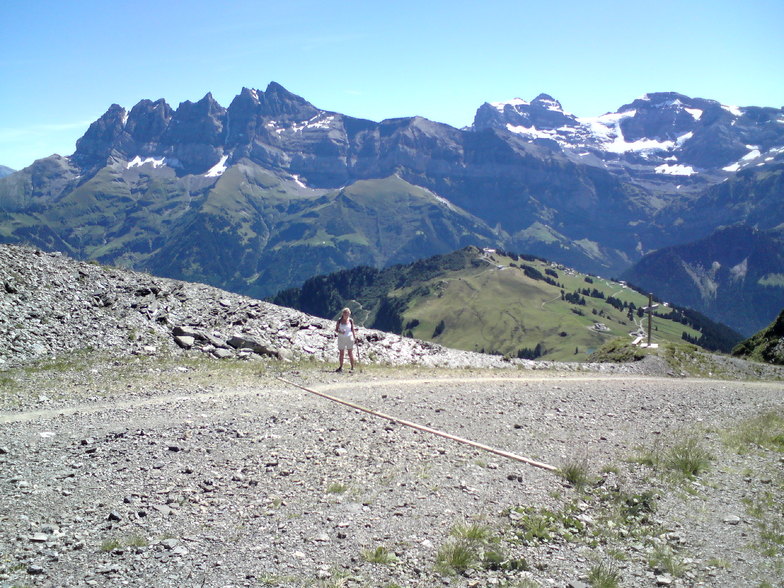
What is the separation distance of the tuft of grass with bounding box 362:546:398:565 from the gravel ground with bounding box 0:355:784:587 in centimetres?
5

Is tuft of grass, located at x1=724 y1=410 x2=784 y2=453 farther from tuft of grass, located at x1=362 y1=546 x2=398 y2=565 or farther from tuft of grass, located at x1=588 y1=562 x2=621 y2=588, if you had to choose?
tuft of grass, located at x1=362 y1=546 x2=398 y2=565

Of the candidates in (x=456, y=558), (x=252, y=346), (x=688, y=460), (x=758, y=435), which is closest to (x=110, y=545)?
(x=456, y=558)

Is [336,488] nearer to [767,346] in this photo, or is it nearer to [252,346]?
[252,346]

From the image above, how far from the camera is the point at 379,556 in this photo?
30.9 ft

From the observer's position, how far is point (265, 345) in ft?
98.4

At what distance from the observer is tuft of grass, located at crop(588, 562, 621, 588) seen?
9.10 metres

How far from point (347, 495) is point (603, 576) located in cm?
527

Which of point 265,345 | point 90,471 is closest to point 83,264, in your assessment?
point 265,345

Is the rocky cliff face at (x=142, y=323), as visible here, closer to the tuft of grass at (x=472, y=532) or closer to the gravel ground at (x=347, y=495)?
the gravel ground at (x=347, y=495)

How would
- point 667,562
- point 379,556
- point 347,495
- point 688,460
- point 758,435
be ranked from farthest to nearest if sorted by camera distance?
point 758,435
point 688,460
point 347,495
point 667,562
point 379,556

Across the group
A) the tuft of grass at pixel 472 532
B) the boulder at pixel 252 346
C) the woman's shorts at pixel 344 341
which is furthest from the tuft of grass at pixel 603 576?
the boulder at pixel 252 346

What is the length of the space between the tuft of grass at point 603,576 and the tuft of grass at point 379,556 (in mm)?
3430

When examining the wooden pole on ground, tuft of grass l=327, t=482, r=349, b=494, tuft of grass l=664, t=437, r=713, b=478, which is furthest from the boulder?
tuft of grass l=664, t=437, r=713, b=478

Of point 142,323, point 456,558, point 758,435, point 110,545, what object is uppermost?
point 142,323
